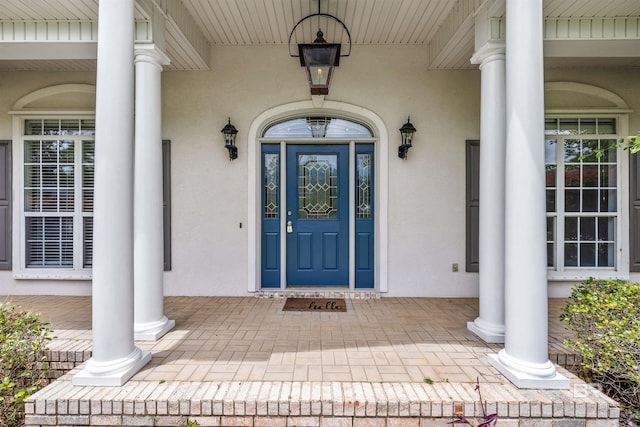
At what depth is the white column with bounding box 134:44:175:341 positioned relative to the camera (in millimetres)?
2980

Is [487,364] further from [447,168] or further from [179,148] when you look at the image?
[179,148]

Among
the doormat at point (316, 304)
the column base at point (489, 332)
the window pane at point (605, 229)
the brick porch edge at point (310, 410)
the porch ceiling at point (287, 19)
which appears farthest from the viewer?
the window pane at point (605, 229)

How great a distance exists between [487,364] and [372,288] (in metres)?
2.09

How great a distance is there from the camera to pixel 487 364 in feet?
8.36

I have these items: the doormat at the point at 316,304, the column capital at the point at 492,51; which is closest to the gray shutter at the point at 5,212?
the doormat at the point at 316,304

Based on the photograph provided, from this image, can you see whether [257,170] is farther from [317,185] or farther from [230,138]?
[317,185]

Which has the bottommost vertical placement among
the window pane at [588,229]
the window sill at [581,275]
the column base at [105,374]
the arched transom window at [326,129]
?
the column base at [105,374]

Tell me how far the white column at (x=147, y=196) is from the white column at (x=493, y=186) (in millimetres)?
2850

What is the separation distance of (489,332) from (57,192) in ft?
17.5

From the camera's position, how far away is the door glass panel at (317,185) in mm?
4598

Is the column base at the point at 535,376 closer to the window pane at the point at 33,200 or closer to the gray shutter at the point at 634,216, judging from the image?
the gray shutter at the point at 634,216

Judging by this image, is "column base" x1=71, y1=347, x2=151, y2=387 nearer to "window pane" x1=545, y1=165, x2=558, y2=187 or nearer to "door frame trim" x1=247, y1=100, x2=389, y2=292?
"door frame trim" x1=247, y1=100, x2=389, y2=292

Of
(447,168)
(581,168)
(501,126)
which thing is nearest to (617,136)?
(581,168)

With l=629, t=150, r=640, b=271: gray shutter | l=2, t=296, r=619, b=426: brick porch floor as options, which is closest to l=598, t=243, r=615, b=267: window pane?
l=629, t=150, r=640, b=271: gray shutter
